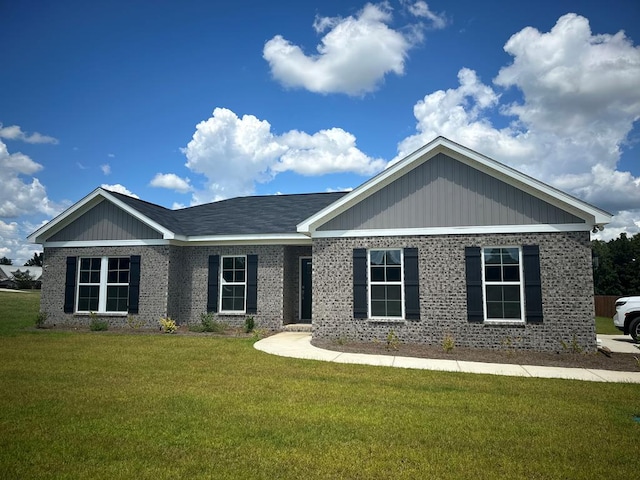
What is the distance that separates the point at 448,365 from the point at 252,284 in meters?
8.30

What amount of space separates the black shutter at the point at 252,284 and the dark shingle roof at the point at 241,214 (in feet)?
3.68

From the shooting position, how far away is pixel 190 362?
Answer: 9.98m

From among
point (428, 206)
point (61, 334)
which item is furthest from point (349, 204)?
point (61, 334)

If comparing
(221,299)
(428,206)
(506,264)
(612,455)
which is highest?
(428,206)

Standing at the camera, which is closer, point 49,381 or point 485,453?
point 485,453

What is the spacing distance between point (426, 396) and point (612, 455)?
2766mm

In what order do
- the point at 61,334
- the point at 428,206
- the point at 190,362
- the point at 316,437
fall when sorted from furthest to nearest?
1. the point at 61,334
2. the point at 428,206
3. the point at 190,362
4. the point at 316,437

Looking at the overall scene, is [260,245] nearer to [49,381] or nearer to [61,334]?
[61,334]

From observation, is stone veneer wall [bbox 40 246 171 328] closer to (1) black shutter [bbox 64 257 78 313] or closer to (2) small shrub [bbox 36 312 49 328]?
(1) black shutter [bbox 64 257 78 313]

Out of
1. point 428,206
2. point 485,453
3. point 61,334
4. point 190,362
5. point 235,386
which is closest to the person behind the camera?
point 485,453

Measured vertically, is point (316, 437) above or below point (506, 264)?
below

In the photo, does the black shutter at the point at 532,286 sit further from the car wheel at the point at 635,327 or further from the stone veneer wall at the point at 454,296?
the car wheel at the point at 635,327

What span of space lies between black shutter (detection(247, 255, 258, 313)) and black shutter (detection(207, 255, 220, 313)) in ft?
4.32

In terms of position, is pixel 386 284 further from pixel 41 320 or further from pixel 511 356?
pixel 41 320
